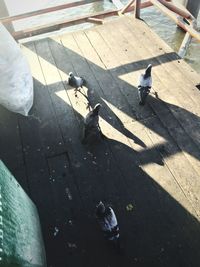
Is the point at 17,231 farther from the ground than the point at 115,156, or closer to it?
farther from the ground

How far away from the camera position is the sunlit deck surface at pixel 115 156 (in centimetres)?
319

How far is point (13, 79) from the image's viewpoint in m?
4.44

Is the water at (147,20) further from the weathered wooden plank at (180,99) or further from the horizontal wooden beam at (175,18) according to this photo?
the weathered wooden plank at (180,99)

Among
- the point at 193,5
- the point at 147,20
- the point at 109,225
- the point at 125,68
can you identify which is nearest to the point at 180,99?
the point at 125,68

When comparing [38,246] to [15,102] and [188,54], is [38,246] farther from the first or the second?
[188,54]

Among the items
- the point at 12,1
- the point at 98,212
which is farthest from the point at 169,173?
the point at 12,1

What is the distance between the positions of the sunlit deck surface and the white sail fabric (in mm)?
228

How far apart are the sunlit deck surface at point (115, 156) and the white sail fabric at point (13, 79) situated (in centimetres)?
23

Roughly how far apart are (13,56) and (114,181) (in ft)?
8.35

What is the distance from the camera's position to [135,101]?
468 centimetres

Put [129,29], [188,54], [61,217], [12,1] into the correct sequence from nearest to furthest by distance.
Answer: [61,217] < [129,29] < [188,54] < [12,1]

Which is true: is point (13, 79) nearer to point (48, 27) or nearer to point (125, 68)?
point (125, 68)

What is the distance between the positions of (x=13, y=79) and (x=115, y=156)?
2.01 m

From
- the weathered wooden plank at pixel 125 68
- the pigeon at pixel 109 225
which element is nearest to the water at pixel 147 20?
the weathered wooden plank at pixel 125 68
